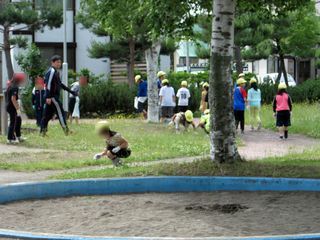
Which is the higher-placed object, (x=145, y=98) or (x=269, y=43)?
(x=269, y=43)

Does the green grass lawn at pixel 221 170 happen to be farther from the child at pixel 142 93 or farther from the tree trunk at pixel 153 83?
the child at pixel 142 93

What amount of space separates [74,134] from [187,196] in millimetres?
9057

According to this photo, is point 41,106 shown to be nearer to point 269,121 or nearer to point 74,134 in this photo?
point 74,134

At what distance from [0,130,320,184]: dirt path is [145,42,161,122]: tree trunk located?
3916 mm

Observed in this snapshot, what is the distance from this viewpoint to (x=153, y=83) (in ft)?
72.3

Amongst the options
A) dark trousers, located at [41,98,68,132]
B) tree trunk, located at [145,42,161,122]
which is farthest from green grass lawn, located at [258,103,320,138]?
dark trousers, located at [41,98,68,132]

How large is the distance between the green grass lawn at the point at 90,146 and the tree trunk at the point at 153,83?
2.40 meters

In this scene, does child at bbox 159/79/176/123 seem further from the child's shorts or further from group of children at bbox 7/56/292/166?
the child's shorts

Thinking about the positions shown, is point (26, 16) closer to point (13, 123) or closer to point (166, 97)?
point (166, 97)

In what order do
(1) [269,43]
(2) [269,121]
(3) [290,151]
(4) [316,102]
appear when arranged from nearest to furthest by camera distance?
1. (3) [290,151]
2. (2) [269,121]
3. (4) [316,102]
4. (1) [269,43]

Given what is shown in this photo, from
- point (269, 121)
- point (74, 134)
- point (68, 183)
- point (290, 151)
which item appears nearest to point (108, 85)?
point (269, 121)

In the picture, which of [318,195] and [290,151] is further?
[290,151]

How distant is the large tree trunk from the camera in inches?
369

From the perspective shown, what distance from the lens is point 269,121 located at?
72.0ft
